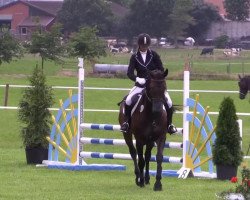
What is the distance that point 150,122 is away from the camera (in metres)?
12.1

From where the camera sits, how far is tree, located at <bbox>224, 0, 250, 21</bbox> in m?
110

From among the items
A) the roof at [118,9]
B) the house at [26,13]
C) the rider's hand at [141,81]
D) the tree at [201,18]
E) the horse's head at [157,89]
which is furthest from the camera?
the roof at [118,9]

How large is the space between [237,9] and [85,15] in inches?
881

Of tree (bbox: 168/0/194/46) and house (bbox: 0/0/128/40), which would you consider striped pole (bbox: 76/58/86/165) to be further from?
house (bbox: 0/0/128/40)

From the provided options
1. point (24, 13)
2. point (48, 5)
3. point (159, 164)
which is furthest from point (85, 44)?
point (48, 5)

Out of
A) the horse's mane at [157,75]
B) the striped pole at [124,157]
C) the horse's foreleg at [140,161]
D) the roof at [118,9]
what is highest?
the roof at [118,9]

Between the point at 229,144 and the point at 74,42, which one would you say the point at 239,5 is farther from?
the point at 229,144

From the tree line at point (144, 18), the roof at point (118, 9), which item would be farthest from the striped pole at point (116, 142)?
the roof at point (118, 9)

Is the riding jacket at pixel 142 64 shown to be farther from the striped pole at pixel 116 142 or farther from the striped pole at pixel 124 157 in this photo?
the striped pole at pixel 124 157

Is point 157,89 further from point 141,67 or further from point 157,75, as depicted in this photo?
point 141,67

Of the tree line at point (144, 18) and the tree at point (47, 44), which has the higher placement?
the tree line at point (144, 18)

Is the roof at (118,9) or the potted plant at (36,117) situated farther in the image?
the roof at (118,9)

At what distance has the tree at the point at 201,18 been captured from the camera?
10006cm

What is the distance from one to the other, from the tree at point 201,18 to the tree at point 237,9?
297 inches
